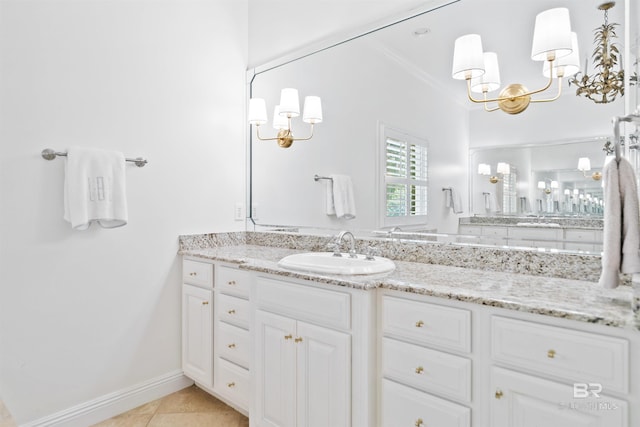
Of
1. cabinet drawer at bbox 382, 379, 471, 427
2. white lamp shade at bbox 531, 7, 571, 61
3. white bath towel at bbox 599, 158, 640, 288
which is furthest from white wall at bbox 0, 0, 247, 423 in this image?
white bath towel at bbox 599, 158, 640, 288

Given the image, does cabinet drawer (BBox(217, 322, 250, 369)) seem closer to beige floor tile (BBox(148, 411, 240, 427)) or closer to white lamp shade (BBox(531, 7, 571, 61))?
beige floor tile (BBox(148, 411, 240, 427))

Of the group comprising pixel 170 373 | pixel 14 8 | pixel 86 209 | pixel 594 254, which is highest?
pixel 14 8

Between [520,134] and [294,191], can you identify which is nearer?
[520,134]

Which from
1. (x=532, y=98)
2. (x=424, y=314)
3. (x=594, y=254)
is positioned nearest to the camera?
(x=424, y=314)

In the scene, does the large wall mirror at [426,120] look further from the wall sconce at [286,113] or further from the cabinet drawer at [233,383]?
the cabinet drawer at [233,383]

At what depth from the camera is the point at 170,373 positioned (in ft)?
7.79

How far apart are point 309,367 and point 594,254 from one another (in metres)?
1.23

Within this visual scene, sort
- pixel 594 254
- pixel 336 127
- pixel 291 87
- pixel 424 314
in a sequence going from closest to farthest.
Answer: pixel 424 314
pixel 594 254
pixel 336 127
pixel 291 87

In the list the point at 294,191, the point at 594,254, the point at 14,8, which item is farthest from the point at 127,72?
the point at 594,254

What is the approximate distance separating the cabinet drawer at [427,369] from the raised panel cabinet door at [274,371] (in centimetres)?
46

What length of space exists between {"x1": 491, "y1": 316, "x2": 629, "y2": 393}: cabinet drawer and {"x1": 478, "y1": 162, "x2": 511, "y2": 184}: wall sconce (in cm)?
79

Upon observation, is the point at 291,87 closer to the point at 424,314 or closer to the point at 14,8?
the point at 14,8

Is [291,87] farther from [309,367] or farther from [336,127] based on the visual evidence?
[309,367]

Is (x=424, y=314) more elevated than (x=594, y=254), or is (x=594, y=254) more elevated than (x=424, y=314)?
(x=594, y=254)
